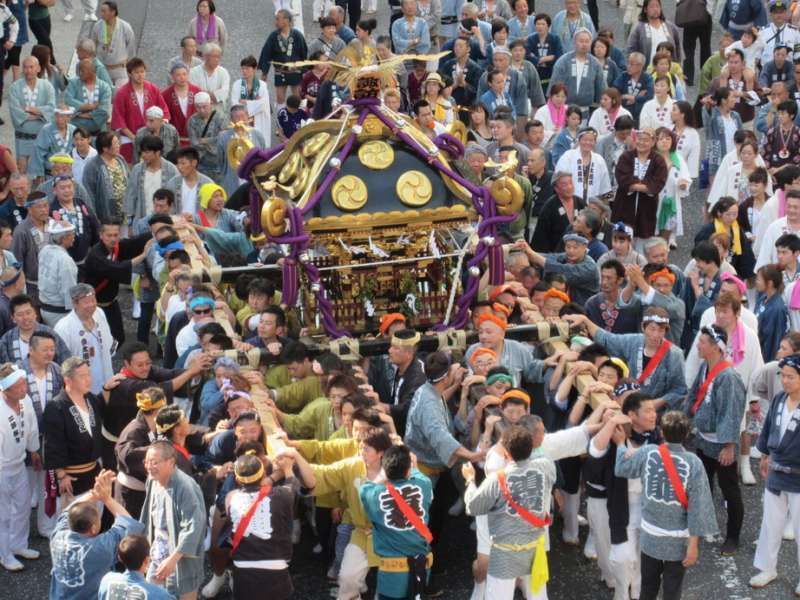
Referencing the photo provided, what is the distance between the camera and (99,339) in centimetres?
1251

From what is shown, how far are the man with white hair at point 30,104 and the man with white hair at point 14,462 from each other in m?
6.23

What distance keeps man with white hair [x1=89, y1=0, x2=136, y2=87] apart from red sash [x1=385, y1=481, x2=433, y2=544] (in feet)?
34.6

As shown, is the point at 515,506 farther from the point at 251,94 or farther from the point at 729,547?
the point at 251,94

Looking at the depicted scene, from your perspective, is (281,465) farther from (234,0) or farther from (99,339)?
(234,0)

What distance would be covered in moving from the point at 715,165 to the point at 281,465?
9466 millimetres

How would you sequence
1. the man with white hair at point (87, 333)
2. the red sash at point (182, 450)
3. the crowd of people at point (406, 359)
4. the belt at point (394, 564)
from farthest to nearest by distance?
1. the man with white hair at point (87, 333)
2. the red sash at point (182, 450)
3. the belt at point (394, 564)
4. the crowd of people at point (406, 359)

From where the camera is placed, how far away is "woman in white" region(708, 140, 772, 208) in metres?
15.6

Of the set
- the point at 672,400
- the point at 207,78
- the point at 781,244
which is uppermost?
the point at 207,78

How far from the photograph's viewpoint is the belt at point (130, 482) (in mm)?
10164

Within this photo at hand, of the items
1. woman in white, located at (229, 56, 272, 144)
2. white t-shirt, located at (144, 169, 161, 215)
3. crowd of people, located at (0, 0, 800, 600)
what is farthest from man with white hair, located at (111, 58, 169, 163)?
white t-shirt, located at (144, 169, 161, 215)

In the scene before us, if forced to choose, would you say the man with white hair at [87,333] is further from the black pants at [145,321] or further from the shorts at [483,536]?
the shorts at [483,536]

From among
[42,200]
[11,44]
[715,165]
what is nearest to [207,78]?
[11,44]

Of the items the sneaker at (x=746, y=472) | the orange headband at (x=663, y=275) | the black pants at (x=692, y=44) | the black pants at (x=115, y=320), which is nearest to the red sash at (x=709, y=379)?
the sneaker at (x=746, y=472)

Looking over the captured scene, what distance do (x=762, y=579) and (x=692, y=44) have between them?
12.4m
